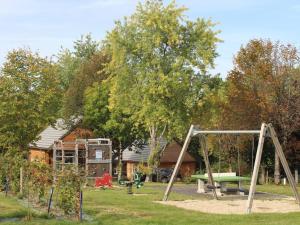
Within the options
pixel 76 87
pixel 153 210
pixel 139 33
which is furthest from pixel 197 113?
pixel 153 210

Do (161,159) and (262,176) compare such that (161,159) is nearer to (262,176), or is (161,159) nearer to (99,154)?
(262,176)

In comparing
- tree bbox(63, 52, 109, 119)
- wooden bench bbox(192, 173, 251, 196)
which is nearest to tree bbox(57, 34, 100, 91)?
tree bbox(63, 52, 109, 119)

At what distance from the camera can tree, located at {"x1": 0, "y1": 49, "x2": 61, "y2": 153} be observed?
3831 centimetres

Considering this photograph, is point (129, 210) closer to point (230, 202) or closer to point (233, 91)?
point (230, 202)

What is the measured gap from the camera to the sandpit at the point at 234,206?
18.7 meters

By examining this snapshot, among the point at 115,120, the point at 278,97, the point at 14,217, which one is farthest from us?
the point at 115,120

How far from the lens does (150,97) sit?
40.0 meters

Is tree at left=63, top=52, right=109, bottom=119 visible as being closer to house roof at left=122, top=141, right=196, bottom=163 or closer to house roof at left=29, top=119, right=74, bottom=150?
house roof at left=29, top=119, right=74, bottom=150

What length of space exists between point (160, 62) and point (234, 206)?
68.6 feet

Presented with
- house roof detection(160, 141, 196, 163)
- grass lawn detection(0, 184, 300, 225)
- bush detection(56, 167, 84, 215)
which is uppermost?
house roof detection(160, 141, 196, 163)

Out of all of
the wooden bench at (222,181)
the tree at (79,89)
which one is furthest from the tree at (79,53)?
the wooden bench at (222,181)

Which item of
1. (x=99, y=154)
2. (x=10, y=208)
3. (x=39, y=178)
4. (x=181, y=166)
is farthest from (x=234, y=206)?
(x=181, y=166)

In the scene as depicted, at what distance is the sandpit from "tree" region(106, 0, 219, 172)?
17.8m

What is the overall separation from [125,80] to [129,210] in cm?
2395
